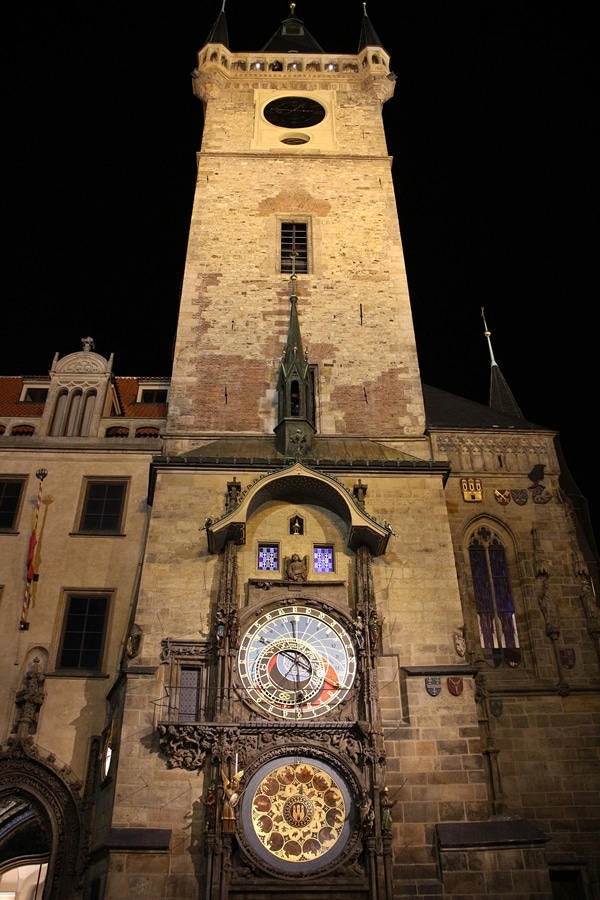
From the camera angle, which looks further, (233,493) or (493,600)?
(493,600)

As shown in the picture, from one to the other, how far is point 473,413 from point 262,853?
1159 cm

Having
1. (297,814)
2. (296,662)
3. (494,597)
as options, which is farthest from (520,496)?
(297,814)

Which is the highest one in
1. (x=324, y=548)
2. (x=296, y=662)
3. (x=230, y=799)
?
(x=324, y=548)

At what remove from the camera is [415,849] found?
12195 mm

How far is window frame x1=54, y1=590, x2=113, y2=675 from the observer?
16078mm

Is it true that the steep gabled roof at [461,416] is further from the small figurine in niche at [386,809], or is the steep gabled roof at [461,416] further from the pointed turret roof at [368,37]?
the pointed turret roof at [368,37]

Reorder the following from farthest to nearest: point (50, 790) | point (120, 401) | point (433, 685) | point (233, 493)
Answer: point (120, 401), point (233, 493), point (50, 790), point (433, 685)

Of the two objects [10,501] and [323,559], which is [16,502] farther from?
[323,559]

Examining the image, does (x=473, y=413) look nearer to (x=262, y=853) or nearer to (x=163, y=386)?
(x=163, y=386)

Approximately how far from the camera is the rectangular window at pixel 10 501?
18172 millimetres

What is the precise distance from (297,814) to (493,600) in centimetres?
641

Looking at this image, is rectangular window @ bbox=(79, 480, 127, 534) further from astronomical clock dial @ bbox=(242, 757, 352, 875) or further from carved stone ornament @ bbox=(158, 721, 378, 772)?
astronomical clock dial @ bbox=(242, 757, 352, 875)

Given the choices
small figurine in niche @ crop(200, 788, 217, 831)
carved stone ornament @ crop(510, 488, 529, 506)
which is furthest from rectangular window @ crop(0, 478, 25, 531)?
carved stone ornament @ crop(510, 488, 529, 506)

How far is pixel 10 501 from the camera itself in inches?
731
